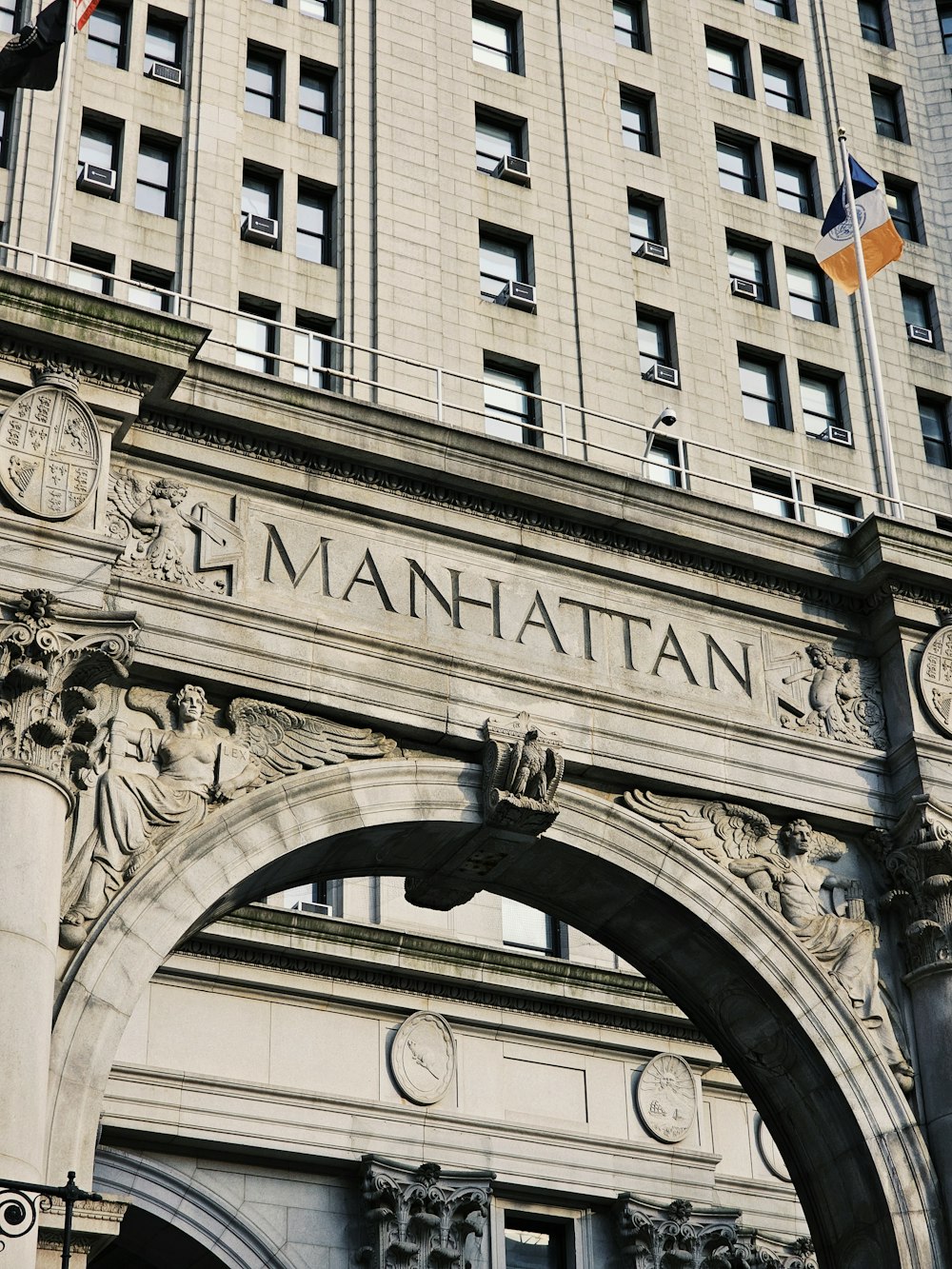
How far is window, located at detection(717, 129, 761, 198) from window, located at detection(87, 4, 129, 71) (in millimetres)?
13980

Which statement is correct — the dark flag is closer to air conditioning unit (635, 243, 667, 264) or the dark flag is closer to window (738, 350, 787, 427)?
air conditioning unit (635, 243, 667, 264)

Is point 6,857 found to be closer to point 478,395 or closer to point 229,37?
point 478,395

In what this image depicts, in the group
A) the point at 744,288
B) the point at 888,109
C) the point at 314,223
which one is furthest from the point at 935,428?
the point at 314,223

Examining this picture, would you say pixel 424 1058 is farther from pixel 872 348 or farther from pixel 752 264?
pixel 752 264

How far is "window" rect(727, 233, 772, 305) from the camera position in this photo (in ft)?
158

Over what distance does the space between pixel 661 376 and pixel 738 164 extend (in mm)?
7643

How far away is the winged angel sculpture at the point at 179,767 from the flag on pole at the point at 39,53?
8195 millimetres

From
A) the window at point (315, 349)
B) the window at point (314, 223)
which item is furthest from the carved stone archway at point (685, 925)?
the window at point (314, 223)

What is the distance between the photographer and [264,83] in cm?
4409

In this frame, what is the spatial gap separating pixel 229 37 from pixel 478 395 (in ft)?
29.8

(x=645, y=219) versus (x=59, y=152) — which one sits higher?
(x=645, y=219)

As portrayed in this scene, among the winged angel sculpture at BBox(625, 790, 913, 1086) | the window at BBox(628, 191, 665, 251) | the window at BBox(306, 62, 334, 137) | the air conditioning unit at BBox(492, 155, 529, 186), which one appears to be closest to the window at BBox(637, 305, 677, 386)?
the window at BBox(628, 191, 665, 251)

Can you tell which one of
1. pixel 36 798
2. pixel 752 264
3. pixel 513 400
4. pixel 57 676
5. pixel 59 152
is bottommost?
pixel 36 798

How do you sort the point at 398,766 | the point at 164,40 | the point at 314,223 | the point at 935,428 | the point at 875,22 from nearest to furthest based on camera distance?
1. the point at 398,766
2. the point at 314,223
3. the point at 164,40
4. the point at 935,428
5. the point at 875,22
